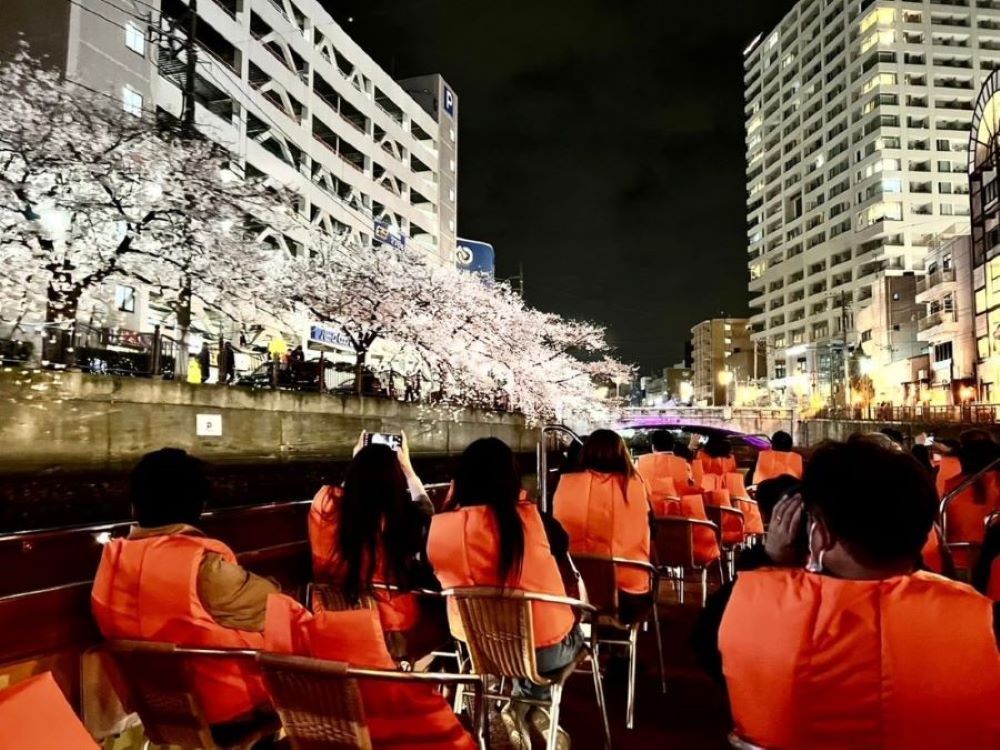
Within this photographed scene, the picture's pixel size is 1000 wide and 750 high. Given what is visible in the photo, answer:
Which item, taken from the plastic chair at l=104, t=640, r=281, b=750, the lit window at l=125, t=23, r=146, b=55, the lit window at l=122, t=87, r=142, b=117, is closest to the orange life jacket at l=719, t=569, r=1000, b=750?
the plastic chair at l=104, t=640, r=281, b=750

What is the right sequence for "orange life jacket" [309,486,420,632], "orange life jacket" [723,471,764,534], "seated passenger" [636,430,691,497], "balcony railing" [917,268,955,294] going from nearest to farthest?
"orange life jacket" [309,486,420,632], "seated passenger" [636,430,691,497], "orange life jacket" [723,471,764,534], "balcony railing" [917,268,955,294]

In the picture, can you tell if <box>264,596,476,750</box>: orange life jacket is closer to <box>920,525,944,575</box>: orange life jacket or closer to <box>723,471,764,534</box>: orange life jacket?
<box>920,525,944,575</box>: orange life jacket

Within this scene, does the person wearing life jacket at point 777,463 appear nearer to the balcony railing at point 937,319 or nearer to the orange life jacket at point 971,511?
the orange life jacket at point 971,511

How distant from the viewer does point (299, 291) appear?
28.5m

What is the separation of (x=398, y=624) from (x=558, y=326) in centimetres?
3712

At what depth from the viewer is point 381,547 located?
3484 millimetres

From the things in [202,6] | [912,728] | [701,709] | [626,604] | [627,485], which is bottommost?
[701,709]

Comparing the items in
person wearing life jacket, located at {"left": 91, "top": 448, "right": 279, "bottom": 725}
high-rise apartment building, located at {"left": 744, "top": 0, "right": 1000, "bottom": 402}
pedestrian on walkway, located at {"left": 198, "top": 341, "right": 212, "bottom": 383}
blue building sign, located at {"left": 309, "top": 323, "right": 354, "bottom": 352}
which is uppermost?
high-rise apartment building, located at {"left": 744, "top": 0, "right": 1000, "bottom": 402}

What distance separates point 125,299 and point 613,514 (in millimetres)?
25120

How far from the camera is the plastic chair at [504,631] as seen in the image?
9.86ft

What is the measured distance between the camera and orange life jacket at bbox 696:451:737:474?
9031mm

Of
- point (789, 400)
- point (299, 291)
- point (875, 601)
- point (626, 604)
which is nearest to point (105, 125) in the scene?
point (299, 291)

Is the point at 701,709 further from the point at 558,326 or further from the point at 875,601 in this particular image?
the point at 558,326

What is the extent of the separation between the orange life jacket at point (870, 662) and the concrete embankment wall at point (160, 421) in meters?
15.2
